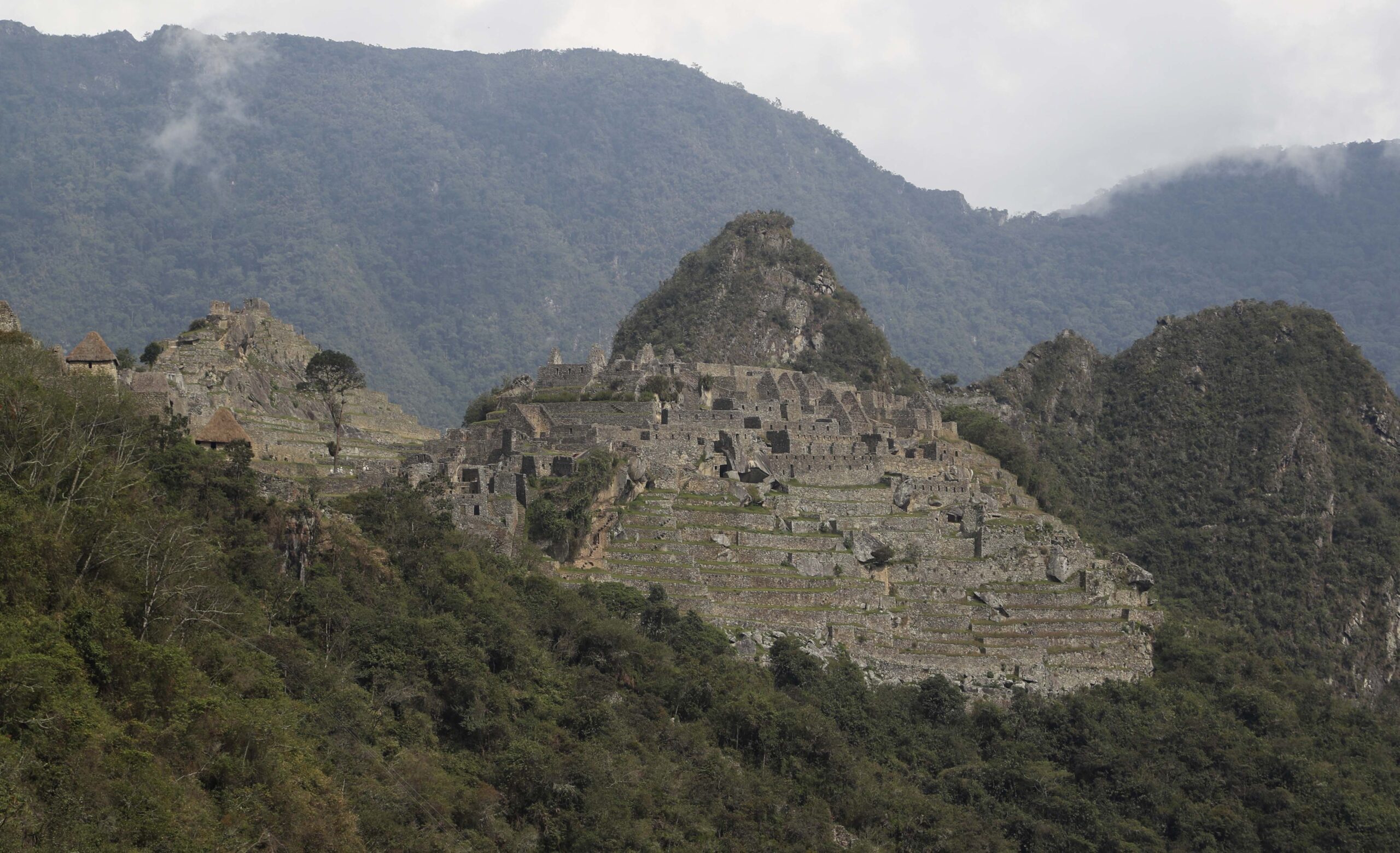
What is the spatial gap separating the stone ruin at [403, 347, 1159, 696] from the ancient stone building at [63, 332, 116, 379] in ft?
30.1

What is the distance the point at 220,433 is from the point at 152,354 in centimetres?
1339

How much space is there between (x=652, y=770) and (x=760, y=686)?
6.54 m

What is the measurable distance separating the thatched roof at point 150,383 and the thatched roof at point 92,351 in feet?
3.42

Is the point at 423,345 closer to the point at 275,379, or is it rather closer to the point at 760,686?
the point at 275,379

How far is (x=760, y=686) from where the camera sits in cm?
4644

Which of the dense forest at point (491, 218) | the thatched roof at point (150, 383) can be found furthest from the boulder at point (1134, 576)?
the dense forest at point (491, 218)

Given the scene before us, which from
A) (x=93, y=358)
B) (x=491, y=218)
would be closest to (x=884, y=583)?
(x=93, y=358)

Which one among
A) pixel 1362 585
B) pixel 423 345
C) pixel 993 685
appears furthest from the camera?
pixel 423 345

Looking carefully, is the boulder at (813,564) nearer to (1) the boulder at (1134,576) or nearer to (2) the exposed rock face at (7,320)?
(1) the boulder at (1134,576)

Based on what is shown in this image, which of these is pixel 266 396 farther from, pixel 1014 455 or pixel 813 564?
pixel 1014 455

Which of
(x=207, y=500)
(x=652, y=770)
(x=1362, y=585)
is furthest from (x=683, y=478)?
(x=1362, y=585)

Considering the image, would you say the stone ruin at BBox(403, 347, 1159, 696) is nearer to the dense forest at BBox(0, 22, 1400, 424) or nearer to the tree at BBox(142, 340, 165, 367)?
the tree at BBox(142, 340, 165, 367)

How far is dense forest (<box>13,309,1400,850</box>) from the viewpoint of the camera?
94.1ft

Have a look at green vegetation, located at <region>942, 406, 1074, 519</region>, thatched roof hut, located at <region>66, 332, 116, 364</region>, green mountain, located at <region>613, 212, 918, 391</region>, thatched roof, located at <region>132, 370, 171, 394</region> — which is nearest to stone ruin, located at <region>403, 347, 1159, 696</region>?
thatched roof, located at <region>132, 370, 171, 394</region>
